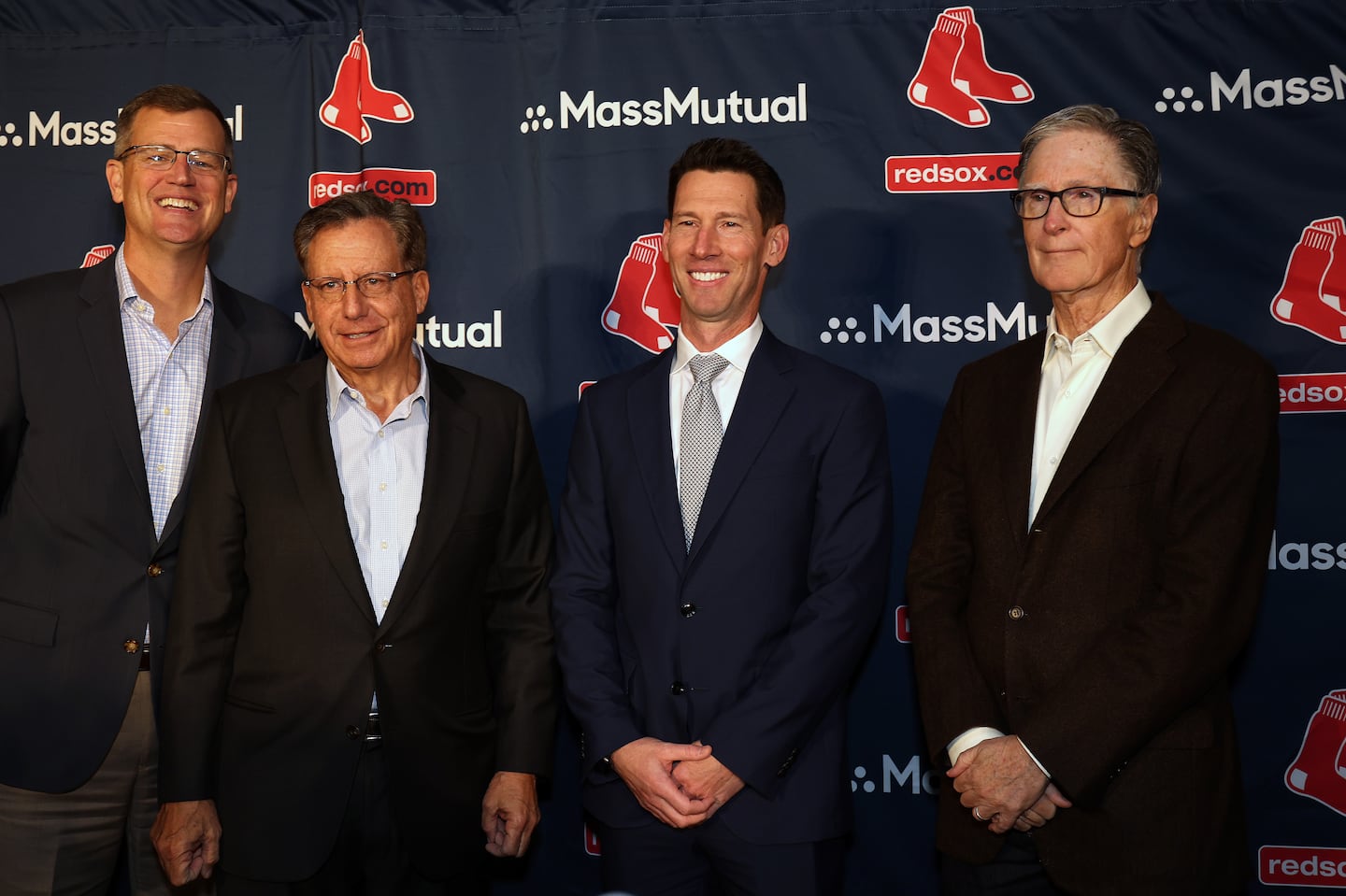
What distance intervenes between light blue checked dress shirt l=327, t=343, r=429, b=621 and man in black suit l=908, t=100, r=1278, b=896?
119 centimetres

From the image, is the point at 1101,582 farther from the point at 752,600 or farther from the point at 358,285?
the point at 358,285

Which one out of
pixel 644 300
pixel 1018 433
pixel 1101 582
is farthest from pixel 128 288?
pixel 1101 582

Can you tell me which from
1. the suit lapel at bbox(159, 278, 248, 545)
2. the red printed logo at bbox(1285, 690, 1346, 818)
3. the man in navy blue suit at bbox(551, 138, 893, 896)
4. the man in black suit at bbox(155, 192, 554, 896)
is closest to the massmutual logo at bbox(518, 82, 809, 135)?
the man in navy blue suit at bbox(551, 138, 893, 896)

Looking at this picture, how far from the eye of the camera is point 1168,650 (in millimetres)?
2137

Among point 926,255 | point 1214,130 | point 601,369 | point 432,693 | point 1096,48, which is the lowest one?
point 432,693

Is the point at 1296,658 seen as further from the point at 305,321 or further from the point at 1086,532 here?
the point at 305,321

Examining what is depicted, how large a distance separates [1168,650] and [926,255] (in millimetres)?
1706

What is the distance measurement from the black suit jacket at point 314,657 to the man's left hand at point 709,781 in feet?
1.45

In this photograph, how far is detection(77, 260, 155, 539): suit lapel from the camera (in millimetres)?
2695

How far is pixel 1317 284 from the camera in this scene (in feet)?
11.1

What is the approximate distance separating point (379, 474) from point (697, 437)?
75 cm

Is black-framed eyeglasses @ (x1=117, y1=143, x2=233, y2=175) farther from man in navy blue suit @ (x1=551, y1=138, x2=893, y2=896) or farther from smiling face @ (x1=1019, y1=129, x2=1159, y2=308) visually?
smiling face @ (x1=1019, y1=129, x2=1159, y2=308)

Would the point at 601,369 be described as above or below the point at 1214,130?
below

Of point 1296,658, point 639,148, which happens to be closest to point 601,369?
point 639,148
